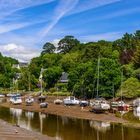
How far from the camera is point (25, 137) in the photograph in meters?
54.2

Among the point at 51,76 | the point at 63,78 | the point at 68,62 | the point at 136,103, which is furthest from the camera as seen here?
the point at 68,62

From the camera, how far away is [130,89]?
10719 centimetres

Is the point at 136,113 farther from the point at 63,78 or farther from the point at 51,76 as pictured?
the point at 51,76

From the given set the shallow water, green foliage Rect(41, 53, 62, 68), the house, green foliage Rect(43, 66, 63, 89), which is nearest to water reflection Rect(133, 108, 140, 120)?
the shallow water

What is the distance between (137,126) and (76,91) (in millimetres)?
60872

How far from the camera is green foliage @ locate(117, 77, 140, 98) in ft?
351

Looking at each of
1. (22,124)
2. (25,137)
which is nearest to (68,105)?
(22,124)

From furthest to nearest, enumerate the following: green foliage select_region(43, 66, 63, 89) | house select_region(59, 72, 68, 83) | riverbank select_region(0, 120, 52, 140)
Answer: green foliage select_region(43, 66, 63, 89), house select_region(59, 72, 68, 83), riverbank select_region(0, 120, 52, 140)

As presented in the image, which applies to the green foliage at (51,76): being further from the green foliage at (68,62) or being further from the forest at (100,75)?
the green foliage at (68,62)

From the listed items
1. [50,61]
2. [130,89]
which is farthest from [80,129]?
[50,61]

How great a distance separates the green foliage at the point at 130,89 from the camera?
107 metres

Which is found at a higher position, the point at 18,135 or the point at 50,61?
the point at 50,61

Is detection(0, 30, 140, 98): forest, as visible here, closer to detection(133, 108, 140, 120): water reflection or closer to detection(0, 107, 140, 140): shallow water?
detection(133, 108, 140, 120): water reflection

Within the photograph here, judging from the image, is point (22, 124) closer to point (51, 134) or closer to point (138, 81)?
point (51, 134)
